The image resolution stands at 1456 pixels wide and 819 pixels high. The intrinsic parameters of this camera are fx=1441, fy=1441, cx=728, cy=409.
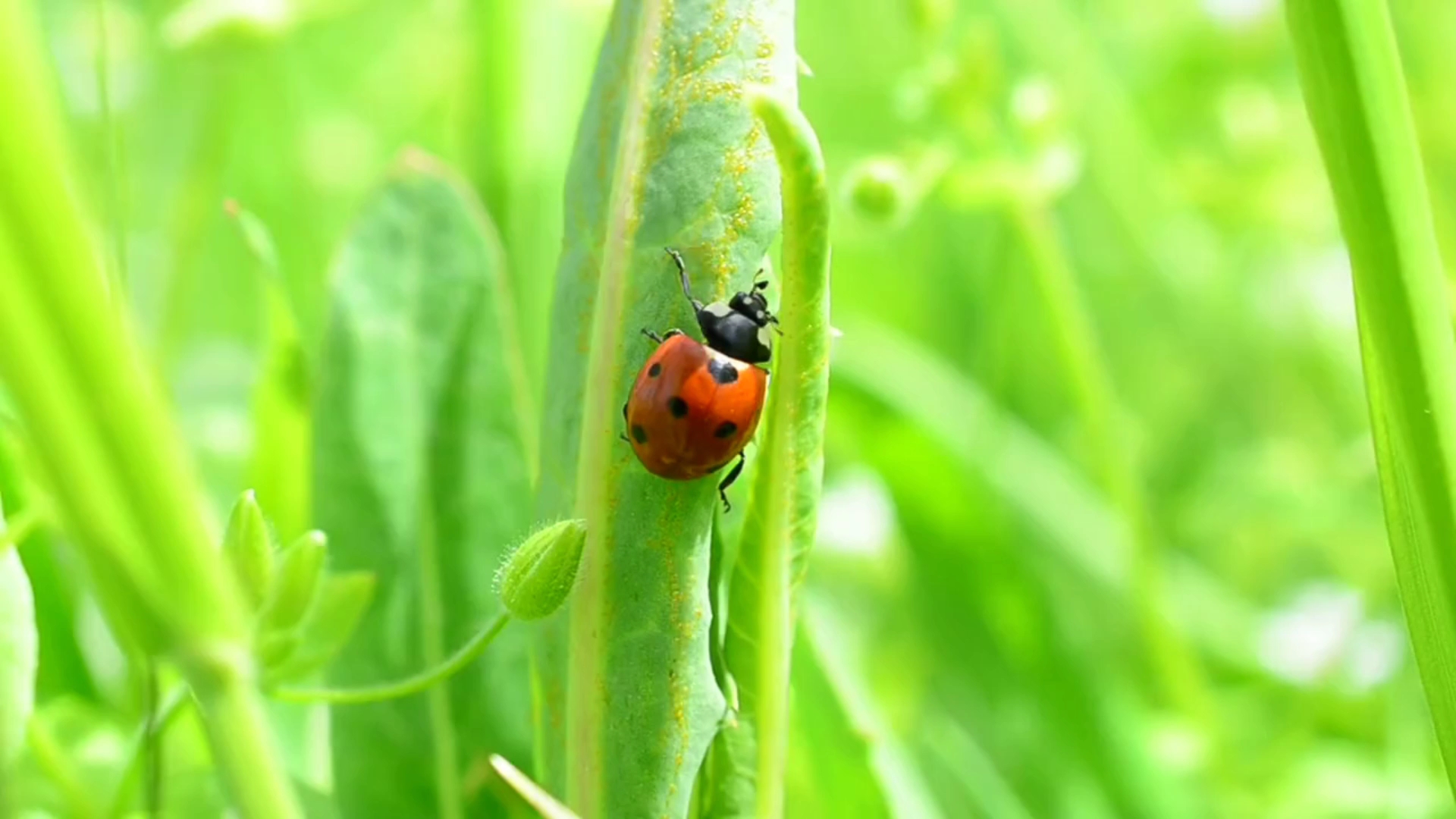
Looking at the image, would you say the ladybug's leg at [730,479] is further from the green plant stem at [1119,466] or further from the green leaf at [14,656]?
the green plant stem at [1119,466]

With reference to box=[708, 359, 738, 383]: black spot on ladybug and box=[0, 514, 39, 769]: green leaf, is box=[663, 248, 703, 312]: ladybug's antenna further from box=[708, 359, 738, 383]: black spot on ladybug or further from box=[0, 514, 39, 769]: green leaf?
box=[0, 514, 39, 769]: green leaf

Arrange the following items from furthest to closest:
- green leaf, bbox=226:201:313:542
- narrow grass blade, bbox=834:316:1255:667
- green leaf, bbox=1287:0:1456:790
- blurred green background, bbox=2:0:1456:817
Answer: narrow grass blade, bbox=834:316:1255:667 < blurred green background, bbox=2:0:1456:817 < green leaf, bbox=226:201:313:542 < green leaf, bbox=1287:0:1456:790

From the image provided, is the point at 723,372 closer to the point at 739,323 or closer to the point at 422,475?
the point at 739,323

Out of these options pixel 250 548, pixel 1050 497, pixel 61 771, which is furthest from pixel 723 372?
pixel 1050 497

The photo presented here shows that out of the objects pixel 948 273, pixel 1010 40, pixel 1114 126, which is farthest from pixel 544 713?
pixel 1010 40

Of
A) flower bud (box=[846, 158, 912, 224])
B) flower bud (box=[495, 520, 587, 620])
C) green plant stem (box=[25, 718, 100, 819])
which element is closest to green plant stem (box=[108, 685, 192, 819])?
green plant stem (box=[25, 718, 100, 819])

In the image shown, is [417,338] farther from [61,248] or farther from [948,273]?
[948,273]

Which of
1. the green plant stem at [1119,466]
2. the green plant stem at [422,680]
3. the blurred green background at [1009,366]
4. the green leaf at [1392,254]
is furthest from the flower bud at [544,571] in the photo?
the green plant stem at [1119,466]
